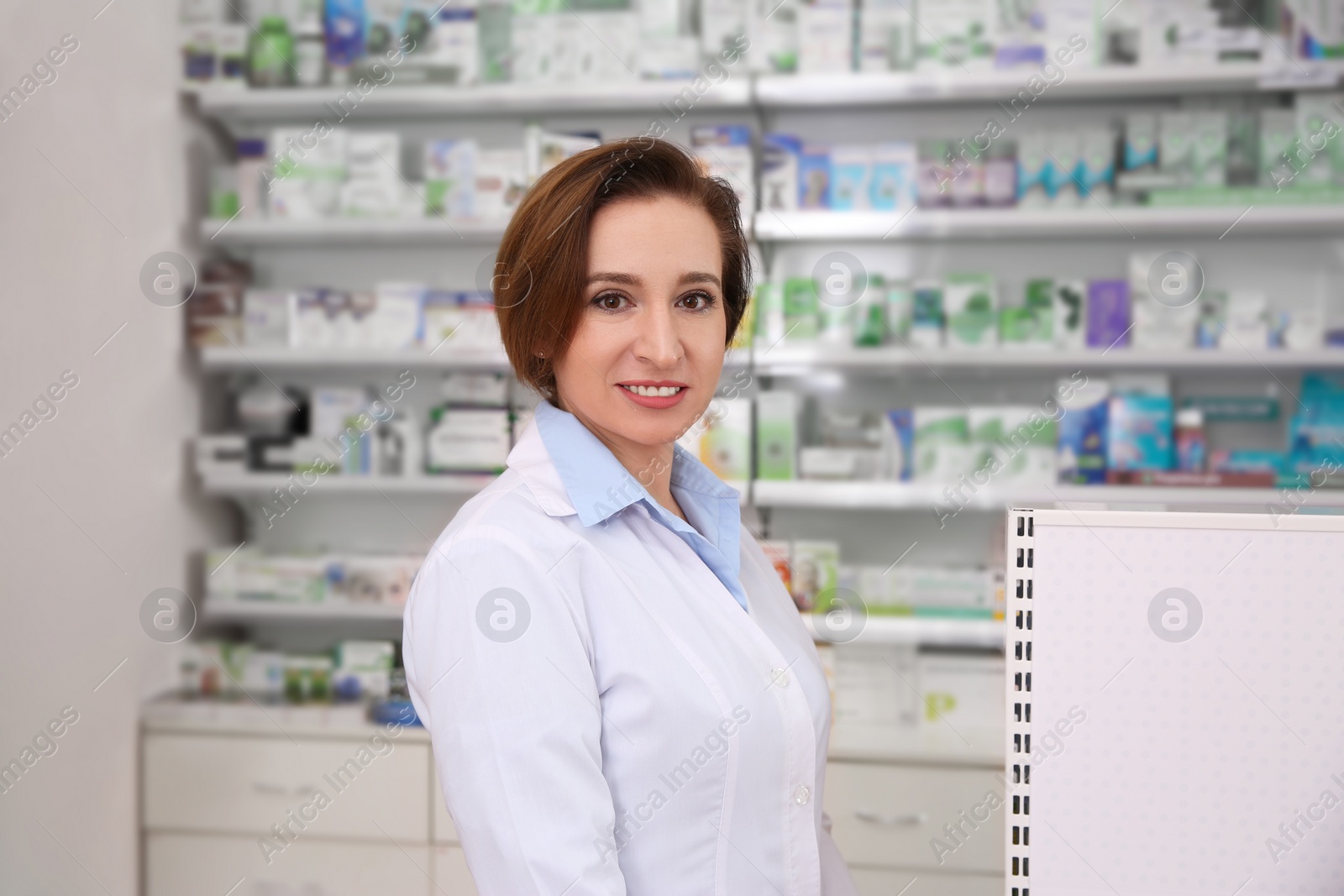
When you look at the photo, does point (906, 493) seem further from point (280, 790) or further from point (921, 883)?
point (280, 790)


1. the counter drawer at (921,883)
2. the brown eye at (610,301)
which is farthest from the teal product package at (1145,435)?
the brown eye at (610,301)

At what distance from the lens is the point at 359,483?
2832mm

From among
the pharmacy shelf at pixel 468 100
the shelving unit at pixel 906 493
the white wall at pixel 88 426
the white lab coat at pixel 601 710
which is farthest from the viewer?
the pharmacy shelf at pixel 468 100

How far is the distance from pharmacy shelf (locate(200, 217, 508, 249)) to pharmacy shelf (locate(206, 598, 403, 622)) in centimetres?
107

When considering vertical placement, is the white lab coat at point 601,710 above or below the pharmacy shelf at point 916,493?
above

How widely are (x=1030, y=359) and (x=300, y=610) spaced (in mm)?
2166

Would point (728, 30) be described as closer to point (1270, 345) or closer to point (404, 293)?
point (404, 293)

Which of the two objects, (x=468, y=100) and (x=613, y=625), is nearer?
(x=613, y=625)

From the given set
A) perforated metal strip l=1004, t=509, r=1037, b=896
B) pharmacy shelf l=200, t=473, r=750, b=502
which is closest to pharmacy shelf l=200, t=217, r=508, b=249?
pharmacy shelf l=200, t=473, r=750, b=502

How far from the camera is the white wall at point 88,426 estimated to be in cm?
226

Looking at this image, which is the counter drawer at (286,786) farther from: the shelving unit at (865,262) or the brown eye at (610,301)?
the brown eye at (610,301)

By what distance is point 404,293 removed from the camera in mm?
2832

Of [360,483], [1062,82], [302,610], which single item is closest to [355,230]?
[360,483]

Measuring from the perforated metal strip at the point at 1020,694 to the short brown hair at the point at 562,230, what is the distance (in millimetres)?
509
